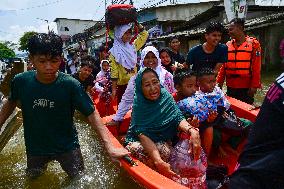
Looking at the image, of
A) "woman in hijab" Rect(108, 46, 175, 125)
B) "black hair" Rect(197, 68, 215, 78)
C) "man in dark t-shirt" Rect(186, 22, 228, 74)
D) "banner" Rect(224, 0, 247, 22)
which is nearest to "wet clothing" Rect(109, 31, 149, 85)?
"woman in hijab" Rect(108, 46, 175, 125)

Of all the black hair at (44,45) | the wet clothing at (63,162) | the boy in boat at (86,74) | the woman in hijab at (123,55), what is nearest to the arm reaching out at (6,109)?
the wet clothing at (63,162)

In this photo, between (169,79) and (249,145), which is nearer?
(249,145)

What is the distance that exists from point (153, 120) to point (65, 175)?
1.67 m

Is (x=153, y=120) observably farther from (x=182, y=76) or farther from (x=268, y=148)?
(x=268, y=148)

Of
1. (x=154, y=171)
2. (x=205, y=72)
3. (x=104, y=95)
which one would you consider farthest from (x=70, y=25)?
(x=154, y=171)

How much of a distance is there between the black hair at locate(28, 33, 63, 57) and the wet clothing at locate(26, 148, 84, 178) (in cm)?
92

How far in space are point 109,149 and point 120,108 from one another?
6.44 ft

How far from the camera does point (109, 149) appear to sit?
2.62 metres

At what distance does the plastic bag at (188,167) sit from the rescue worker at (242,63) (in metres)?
2.23

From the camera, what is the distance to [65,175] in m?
4.29

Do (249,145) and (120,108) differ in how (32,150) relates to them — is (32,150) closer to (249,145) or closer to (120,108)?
(120,108)

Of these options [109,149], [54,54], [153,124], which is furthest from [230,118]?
[54,54]

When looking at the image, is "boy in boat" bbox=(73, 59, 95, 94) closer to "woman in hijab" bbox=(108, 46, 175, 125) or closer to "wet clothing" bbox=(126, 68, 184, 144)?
"woman in hijab" bbox=(108, 46, 175, 125)

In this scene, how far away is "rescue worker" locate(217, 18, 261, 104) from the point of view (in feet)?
16.1
